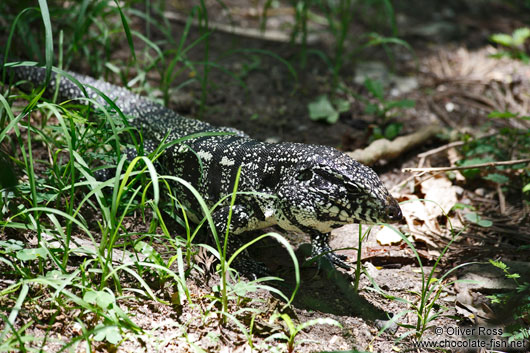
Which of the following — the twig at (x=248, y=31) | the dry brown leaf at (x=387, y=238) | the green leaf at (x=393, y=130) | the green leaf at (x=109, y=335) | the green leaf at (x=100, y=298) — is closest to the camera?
the green leaf at (x=109, y=335)

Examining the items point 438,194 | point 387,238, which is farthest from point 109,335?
point 438,194

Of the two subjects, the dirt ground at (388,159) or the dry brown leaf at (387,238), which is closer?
the dirt ground at (388,159)

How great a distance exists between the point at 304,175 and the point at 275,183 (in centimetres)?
30

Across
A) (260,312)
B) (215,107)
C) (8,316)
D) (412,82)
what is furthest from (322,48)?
(8,316)

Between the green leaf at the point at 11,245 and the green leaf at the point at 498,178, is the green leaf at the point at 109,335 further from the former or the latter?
the green leaf at the point at 498,178

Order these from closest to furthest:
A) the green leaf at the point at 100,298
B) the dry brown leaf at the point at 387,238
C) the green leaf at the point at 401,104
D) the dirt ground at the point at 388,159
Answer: the green leaf at the point at 100,298 < the dirt ground at the point at 388,159 < the dry brown leaf at the point at 387,238 < the green leaf at the point at 401,104

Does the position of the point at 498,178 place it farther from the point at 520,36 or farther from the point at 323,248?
the point at 520,36

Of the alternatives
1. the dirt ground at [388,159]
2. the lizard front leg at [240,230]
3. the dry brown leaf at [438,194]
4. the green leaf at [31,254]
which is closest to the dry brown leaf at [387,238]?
the dirt ground at [388,159]

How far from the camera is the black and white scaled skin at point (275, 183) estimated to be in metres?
3.60

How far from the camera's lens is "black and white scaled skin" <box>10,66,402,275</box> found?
11.8 feet

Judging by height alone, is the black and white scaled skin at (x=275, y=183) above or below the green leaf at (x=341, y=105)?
below

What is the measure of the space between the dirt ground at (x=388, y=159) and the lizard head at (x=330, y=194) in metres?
0.57

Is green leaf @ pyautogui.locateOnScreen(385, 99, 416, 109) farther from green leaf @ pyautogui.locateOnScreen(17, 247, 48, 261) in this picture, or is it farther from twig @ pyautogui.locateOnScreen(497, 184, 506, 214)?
green leaf @ pyautogui.locateOnScreen(17, 247, 48, 261)

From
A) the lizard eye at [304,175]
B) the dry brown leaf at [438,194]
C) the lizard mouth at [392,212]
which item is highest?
the lizard eye at [304,175]
